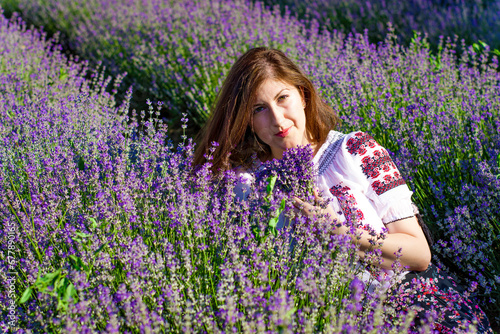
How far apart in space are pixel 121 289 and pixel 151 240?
0.41 m

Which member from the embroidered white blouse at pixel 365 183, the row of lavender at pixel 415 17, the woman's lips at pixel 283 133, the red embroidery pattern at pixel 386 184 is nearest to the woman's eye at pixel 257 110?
the woman's lips at pixel 283 133

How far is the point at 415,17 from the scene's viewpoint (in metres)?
5.75

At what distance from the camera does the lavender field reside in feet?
4.32

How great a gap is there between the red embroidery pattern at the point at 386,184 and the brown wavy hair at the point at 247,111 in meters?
0.44

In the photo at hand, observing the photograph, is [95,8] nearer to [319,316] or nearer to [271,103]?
[271,103]

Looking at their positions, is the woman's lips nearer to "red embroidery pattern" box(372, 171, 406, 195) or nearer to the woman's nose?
the woman's nose

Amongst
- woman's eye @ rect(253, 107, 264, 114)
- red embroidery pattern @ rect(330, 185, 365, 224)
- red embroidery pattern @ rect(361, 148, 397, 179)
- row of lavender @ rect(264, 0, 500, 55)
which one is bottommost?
row of lavender @ rect(264, 0, 500, 55)

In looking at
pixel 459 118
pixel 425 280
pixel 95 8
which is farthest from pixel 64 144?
pixel 95 8

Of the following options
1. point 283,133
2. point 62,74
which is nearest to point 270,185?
point 283,133

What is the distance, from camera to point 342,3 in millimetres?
6535

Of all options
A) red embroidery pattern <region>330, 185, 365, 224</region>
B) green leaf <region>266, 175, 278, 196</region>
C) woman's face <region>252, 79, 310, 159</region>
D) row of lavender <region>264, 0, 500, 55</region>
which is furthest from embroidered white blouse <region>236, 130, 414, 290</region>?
row of lavender <region>264, 0, 500, 55</region>

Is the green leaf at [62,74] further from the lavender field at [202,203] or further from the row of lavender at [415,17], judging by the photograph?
the row of lavender at [415,17]

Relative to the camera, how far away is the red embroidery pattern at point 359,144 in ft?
6.63

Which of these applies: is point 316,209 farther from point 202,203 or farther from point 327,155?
point 327,155
